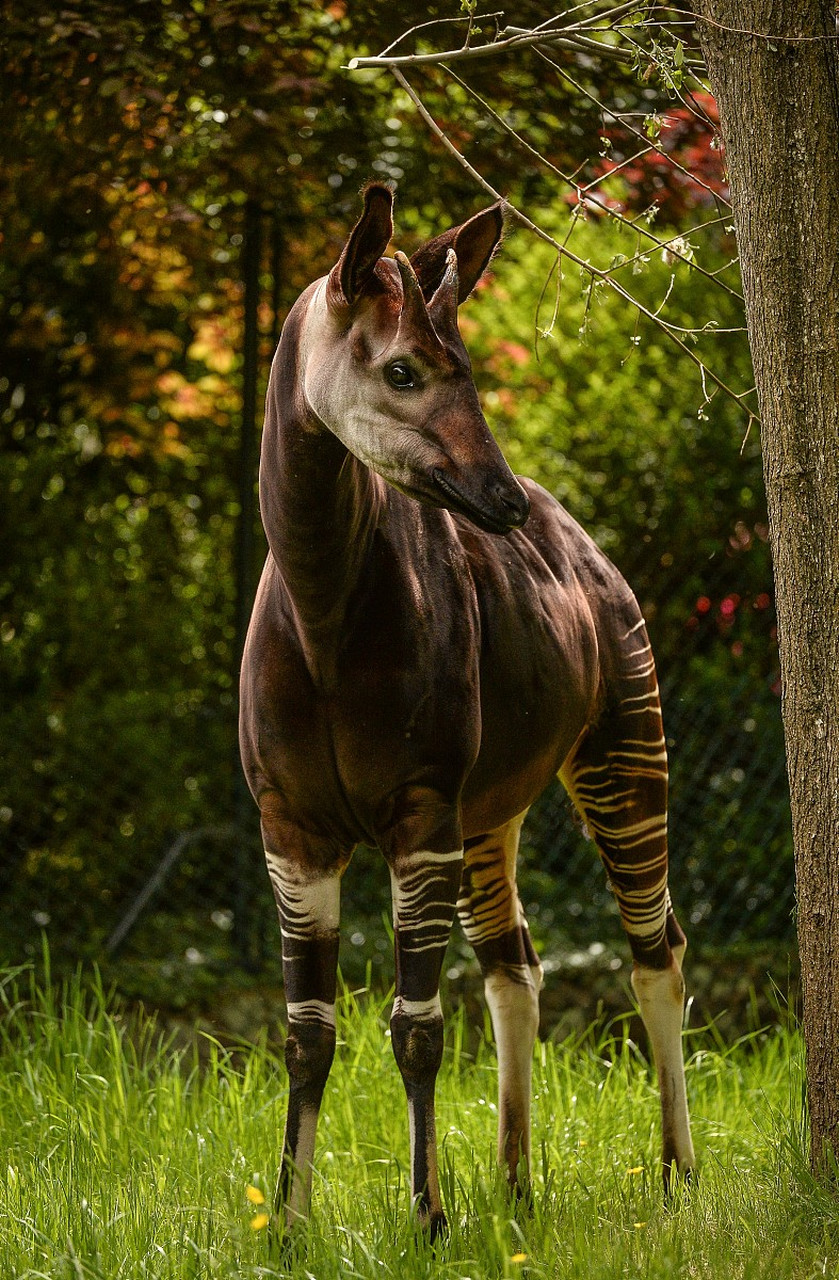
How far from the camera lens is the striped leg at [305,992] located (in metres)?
2.88

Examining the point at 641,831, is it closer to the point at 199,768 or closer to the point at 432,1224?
the point at 432,1224

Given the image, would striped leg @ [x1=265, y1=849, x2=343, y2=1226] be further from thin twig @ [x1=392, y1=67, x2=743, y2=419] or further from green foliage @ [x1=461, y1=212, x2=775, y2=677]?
green foliage @ [x1=461, y1=212, x2=775, y2=677]

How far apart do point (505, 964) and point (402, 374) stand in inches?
71.6

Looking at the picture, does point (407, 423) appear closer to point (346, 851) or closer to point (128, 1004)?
point (346, 851)

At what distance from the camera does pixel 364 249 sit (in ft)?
8.13

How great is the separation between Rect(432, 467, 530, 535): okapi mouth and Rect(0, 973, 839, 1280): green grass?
3.85ft

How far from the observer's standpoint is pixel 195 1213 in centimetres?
289

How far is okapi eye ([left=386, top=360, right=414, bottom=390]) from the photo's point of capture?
2.44 metres

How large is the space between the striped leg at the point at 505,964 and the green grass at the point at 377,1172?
15 centimetres

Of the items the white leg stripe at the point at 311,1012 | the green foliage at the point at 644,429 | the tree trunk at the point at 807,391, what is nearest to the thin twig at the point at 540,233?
the tree trunk at the point at 807,391

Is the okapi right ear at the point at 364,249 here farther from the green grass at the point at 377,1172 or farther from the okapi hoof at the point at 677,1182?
the okapi hoof at the point at 677,1182

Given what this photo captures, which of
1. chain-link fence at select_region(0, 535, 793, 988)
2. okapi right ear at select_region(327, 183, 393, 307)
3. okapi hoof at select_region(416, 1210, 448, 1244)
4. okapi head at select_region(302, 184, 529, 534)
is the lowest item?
chain-link fence at select_region(0, 535, 793, 988)

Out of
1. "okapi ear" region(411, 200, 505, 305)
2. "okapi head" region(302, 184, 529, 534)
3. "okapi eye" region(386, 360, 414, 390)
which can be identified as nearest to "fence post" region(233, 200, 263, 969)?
"okapi ear" region(411, 200, 505, 305)

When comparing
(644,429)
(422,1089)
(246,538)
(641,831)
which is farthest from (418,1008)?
(644,429)
